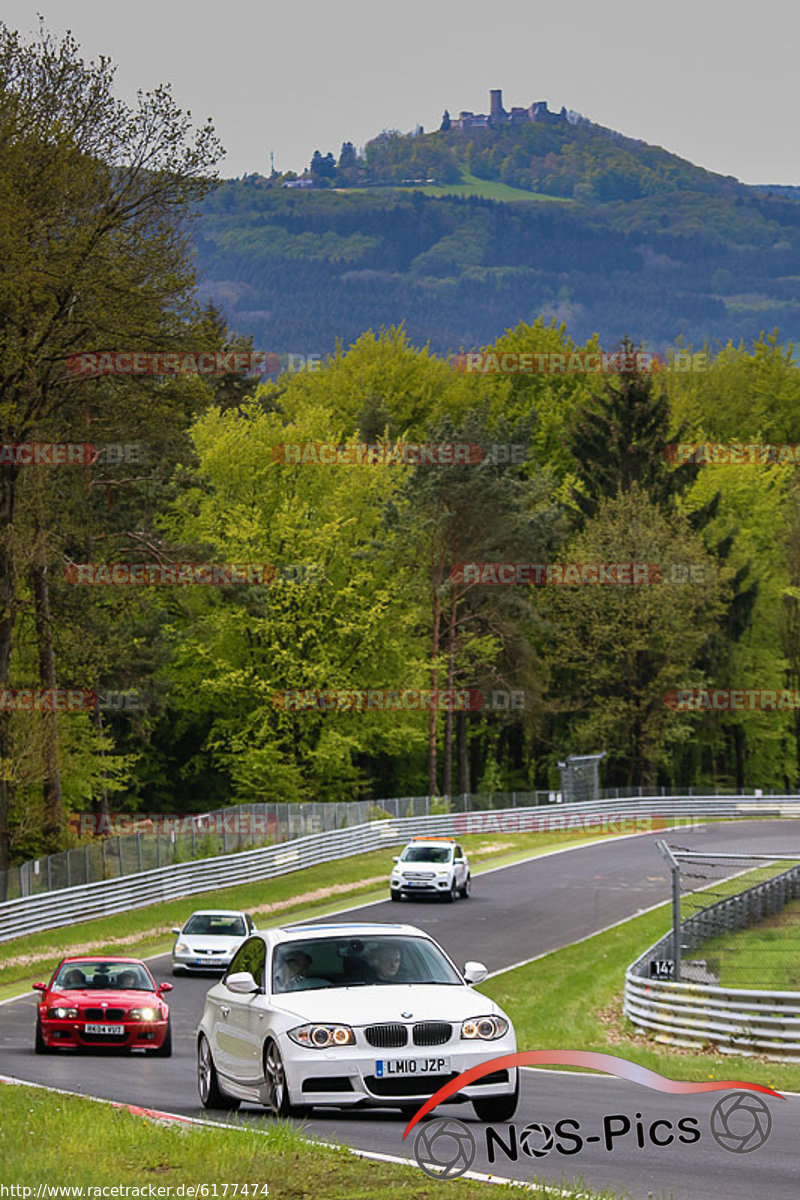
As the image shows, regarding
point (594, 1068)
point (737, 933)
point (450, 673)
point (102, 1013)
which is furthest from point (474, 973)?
point (450, 673)

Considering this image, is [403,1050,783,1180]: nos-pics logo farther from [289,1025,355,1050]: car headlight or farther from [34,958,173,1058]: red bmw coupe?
[34,958,173,1058]: red bmw coupe

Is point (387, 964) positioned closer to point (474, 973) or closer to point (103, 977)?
point (474, 973)

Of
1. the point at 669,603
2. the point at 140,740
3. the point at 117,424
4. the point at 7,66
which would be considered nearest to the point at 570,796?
the point at 669,603

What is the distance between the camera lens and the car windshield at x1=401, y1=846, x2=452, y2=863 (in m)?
44.8

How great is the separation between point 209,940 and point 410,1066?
72.5 feet

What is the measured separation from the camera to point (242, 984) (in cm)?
1284

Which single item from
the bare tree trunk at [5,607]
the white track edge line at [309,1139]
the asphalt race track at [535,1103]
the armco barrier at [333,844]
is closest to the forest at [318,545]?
the bare tree trunk at [5,607]

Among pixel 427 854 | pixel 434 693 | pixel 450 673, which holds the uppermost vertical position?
pixel 450 673

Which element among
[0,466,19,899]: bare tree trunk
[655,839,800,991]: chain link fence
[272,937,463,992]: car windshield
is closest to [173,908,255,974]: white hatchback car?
[0,466,19,899]: bare tree trunk

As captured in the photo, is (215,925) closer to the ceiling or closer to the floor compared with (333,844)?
closer to the ceiling

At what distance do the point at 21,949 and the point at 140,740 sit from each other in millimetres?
37376

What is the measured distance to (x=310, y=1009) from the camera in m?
11.9

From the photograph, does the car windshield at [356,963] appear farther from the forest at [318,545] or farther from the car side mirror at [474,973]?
the forest at [318,545]

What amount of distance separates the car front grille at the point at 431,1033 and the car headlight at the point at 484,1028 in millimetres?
128
